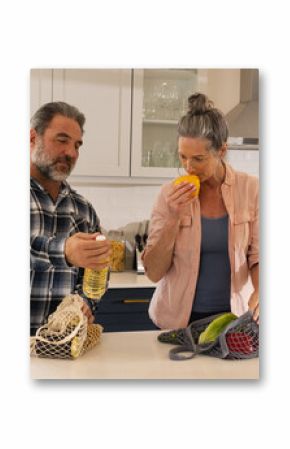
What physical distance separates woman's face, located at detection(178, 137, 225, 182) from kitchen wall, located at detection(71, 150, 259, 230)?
50 mm

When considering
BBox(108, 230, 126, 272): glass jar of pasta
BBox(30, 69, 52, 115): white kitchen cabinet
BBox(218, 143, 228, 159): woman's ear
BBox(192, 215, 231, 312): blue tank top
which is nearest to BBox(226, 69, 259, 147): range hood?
BBox(218, 143, 228, 159): woman's ear

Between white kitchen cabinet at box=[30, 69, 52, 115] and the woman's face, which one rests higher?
white kitchen cabinet at box=[30, 69, 52, 115]

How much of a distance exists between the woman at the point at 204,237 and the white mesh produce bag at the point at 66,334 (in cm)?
20

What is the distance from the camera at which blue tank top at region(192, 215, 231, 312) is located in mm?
1562

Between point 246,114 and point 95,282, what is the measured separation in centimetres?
67

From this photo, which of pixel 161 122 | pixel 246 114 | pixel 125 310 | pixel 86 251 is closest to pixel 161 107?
pixel 161 122

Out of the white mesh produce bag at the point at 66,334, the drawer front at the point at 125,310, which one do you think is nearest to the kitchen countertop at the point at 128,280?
the drawer front at the point at 125,310

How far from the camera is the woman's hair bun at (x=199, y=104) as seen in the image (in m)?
1.54

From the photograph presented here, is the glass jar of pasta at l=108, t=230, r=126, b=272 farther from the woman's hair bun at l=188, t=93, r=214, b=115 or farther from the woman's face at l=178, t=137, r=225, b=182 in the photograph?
the woman's hair bun at l=188, t=93, r=214, b=115

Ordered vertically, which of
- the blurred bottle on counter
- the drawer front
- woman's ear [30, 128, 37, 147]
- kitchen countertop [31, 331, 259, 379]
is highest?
woman's ear [30, 128, 37, 147]

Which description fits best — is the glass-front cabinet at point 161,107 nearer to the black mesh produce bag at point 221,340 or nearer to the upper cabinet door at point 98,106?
the upper cabinet door at point 98,106

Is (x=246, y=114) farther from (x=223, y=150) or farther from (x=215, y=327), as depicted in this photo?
(x=215, y=327)

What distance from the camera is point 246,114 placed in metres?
1.53
